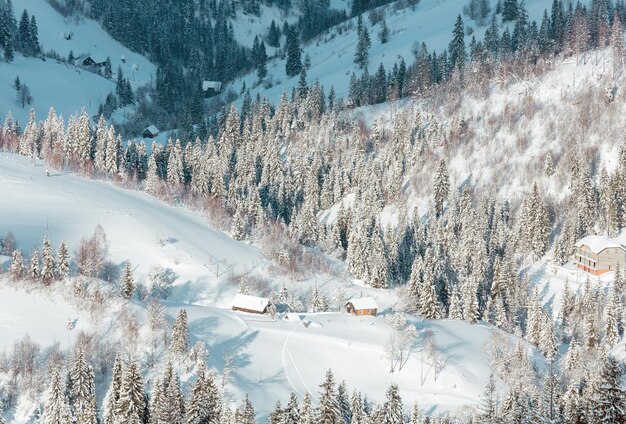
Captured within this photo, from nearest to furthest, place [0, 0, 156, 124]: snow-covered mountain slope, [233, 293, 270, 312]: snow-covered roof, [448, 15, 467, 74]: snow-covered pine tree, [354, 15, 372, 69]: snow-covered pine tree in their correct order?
1. [233, 293, 270, 312]: snow-covered roof
2. [448, 15, 467, 74]: snow-covered pine tree
3. [0, 0, 156, 124]: snow-covered mountain slope
4. [354, 15, 372, 69]: snow-covered pine tree

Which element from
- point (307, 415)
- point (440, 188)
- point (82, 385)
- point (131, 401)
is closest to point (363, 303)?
point (307, 415)

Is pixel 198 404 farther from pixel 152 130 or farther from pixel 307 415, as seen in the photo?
pixel 152 130

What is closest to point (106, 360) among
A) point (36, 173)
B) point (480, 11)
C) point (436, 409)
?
point (436, 409)

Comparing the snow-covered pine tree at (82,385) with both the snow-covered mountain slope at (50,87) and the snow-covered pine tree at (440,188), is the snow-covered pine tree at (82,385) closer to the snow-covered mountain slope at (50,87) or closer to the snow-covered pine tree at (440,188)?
the snow-covered pine tree at (440,188)

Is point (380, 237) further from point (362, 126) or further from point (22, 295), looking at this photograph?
point (22, 295)

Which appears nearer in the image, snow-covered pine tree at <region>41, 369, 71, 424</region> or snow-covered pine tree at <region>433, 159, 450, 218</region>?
snow-covered pine tree at <region>41, 369, 71, 424</region>

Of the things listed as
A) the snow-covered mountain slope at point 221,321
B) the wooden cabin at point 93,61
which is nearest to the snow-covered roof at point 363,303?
the snow-covered mountain slope at point 221,321

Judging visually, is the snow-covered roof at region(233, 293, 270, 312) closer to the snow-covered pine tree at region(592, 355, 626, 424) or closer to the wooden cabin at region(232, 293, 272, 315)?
the wooden cabin at region(232, 293, 272, 315)

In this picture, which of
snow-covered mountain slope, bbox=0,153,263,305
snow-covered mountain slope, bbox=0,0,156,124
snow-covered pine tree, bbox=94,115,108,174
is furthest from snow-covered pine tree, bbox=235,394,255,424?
snow-covered mountain slope, bbox=0,0,156,124
